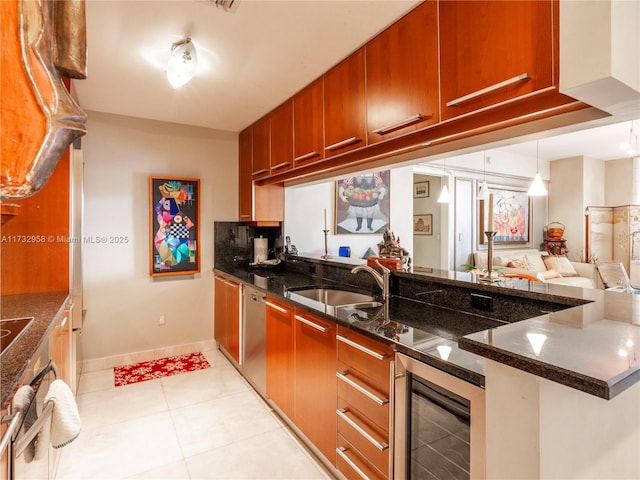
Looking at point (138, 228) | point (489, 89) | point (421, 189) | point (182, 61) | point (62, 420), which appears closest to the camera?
point (62, 420)

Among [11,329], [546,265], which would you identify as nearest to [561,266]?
[546,265]

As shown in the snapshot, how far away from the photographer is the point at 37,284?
239cm

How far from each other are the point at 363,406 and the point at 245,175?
9.13 ft

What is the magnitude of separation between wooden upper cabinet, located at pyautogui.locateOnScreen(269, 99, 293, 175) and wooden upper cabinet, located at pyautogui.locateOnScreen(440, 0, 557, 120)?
58.8 inches

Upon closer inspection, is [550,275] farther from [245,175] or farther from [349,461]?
[349,461]

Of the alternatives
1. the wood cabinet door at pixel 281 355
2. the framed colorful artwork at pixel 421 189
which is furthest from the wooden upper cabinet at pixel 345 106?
the framed colorful artwork at pixel 421 189

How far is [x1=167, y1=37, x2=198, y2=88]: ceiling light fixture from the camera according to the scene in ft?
6.58

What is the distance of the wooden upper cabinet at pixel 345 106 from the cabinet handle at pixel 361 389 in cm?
125

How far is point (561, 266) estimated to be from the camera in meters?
5.21

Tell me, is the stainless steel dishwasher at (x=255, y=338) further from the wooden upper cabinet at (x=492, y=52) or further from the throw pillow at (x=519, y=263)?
the throw pillow at (x=519, y=263)

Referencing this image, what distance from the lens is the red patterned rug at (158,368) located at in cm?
311

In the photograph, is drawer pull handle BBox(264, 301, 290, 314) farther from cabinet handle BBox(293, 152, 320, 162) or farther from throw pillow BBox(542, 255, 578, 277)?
throw pillow BBox(542, 255, 578, 277)

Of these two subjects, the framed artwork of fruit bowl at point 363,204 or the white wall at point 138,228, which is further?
the framed artwork of fruit bowl at point 363,204

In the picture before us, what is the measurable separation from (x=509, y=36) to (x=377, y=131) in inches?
28.5
